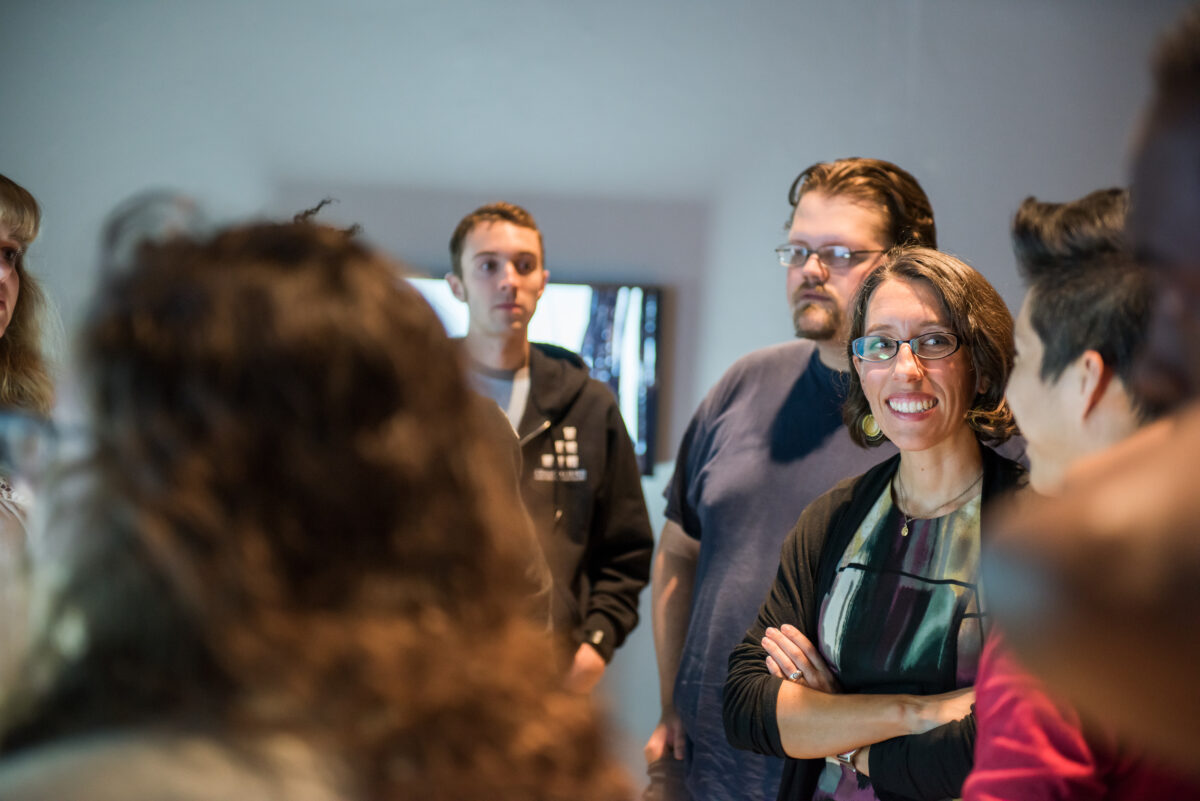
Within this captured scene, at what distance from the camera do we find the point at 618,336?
3879 mm

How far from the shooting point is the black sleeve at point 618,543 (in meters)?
2.63

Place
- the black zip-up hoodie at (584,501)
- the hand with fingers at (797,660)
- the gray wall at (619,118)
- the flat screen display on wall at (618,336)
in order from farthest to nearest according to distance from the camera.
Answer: the flat screen display on wall at (618,336) → the gray wall at (619,118) → the black zip-up hoodie at (584,501) → the hand with fingers at (797,660)

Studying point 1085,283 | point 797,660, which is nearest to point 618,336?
point 797,660

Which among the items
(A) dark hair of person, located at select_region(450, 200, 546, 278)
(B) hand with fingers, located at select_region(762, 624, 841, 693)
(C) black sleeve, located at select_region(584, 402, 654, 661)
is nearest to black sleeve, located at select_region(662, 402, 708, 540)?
(C) black sleeve, located at select_region(584, 402, 654, 661)

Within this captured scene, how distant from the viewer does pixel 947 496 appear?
1559mm

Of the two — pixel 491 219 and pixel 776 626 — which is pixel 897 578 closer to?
pixel 776 626

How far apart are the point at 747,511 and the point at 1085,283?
3.91ft

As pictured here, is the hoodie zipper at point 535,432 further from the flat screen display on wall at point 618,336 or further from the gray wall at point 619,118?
the gray wall at point 619,118

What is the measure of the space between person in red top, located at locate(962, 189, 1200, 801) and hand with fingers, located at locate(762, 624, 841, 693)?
0.52 m

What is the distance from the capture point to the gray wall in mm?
3721

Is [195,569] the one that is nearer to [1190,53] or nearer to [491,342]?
[1190,53]

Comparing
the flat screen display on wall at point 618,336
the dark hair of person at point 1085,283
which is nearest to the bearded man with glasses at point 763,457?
the dark hair of person at point 1085,283

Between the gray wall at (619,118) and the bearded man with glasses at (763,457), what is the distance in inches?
61.9

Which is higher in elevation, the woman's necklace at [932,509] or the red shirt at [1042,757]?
the woman's necklace at [932,509]
